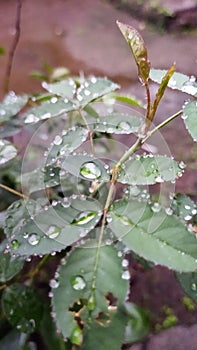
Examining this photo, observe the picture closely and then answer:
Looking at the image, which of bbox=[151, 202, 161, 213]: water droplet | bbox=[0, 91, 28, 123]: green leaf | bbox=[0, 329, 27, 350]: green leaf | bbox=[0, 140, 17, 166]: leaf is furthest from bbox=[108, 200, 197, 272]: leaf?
bbox=[0, 329, 27, 350]: green leaf

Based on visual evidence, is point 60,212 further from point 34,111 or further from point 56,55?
point 56,55

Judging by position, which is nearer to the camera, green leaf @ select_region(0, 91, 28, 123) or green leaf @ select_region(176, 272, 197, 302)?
green leaf @ select_region(176, 272, 197, 302)

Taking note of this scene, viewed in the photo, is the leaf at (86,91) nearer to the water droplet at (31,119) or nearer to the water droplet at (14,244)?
the water droplet at (31,119)

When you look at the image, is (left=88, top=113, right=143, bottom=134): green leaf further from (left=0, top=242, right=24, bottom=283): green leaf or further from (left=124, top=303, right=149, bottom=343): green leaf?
(left=124, top=303, right=149, bottom=343): green leaf

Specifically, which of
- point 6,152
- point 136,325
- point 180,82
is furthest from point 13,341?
point 180,82

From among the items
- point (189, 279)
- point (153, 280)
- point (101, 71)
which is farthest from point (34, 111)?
point (101, 71)

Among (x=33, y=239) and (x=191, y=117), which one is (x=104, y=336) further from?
(x=191, y=117)

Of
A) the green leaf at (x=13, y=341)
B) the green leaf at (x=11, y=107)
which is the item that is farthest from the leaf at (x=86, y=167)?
the green leaf at (x=13, y=341)
